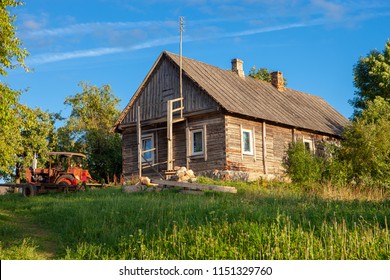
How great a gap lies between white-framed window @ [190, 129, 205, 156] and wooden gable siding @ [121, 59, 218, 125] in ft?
3.83

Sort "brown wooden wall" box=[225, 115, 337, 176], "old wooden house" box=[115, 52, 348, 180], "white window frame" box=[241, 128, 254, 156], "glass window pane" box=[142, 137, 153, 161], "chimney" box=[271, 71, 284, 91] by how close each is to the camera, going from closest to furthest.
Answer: "brown wooden wall" box=[225, 115, 337, 176] → "old wooden house" box=[115, 52, 348, 180] → "white window frame" box=[241, 128, 254, 156] → "glass window pane" box=[142, 137, 153, 161] → "chimney" box=[271, 71, 284, 91]

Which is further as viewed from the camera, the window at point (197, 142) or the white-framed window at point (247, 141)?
the window at point (197, 142)

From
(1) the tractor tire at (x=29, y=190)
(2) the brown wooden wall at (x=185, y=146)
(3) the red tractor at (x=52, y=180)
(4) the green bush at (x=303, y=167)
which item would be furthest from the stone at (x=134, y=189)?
(4) the green bush at (x=303, y=167)

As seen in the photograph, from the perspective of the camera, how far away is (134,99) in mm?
34375

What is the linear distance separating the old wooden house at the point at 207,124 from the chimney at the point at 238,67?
531 millimetres

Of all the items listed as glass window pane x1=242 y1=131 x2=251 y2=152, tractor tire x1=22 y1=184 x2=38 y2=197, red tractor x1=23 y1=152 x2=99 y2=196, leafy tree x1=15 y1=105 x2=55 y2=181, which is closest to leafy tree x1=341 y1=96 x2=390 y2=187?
glass window pane x1=242 y1=131 x2=251 y2=152

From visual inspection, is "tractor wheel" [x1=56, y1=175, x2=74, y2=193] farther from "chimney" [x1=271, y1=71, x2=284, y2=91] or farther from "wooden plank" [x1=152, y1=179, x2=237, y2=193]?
"chimney" [x1=271, y1=71, x2=284, y2=91]

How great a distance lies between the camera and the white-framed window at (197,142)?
100 feet

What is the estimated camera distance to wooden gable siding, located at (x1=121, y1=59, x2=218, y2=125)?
101ft

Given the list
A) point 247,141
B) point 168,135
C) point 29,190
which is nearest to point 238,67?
point 247,141

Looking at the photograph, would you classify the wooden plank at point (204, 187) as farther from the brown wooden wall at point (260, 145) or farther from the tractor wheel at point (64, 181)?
the tractor wheel at point (64, 181)

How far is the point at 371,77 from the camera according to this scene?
138ft

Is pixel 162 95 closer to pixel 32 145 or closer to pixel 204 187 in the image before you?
pixel 204 187

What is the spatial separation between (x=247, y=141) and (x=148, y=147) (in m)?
6.20
